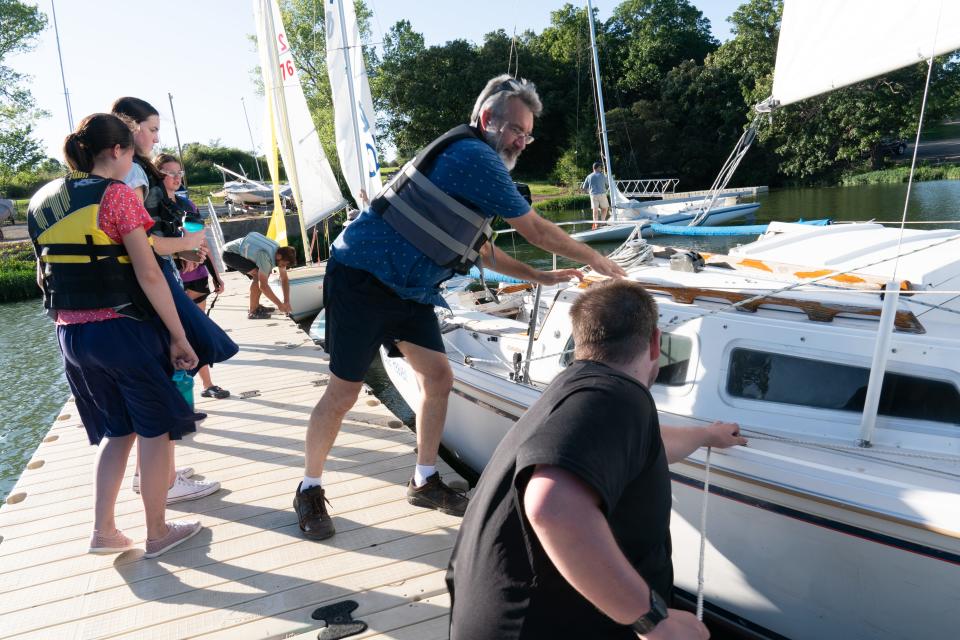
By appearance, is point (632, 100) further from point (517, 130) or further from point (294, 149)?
point (517, 130)

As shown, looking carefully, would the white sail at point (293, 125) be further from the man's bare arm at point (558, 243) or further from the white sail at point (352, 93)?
the man's bare arm at point (558, 243)

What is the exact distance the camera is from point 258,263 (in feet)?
31.4

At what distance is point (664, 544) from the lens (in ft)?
5.30

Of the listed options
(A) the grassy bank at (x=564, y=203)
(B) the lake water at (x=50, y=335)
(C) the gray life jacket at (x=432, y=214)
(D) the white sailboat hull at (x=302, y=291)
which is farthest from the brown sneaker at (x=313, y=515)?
(A) the grassy bank at (x=564, y=203)

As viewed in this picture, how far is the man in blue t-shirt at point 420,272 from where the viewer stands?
2.73 m

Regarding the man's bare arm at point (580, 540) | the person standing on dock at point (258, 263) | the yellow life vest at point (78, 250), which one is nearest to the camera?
the man's bare arm at point (580, 540)

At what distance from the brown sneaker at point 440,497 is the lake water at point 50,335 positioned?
Answer: 418 centimetres

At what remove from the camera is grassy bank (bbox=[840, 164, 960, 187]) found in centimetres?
2980

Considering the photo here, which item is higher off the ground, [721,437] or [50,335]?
[721,437]

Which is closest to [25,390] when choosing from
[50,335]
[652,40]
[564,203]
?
[50,335]

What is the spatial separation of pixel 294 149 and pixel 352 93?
226 cm

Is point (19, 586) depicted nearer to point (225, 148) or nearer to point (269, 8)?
point (269, 8)

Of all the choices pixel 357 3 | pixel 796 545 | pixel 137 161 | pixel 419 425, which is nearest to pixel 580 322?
pixel 796 545

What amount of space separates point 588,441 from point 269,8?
39.5 ft
